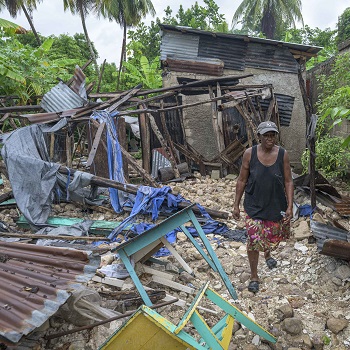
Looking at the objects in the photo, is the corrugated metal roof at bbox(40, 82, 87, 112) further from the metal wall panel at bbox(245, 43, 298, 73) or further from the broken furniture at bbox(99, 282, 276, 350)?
the broken furniture at bbox(99, 282, 276, 350)

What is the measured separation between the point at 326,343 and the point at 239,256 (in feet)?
5.60

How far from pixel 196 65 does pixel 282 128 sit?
10.2 ft

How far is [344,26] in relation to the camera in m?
16.0

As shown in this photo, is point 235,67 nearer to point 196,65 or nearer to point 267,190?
point 196,65

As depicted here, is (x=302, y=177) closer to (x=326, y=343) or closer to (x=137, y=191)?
(x=137, y=191)

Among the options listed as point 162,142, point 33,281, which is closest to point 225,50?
point 162,142

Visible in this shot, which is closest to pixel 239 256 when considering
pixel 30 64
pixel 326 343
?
pixel 326 343

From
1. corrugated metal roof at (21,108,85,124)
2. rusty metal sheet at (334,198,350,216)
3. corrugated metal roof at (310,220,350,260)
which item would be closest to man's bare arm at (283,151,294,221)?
corrugated metal roof at (310,220,350,260)

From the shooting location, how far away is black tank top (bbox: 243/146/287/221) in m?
3.20

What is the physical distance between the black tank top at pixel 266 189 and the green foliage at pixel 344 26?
48.9 ft

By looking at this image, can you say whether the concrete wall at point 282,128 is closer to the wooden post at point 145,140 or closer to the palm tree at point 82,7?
the wooden post at point 145,140

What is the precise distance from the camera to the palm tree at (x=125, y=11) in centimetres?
1902

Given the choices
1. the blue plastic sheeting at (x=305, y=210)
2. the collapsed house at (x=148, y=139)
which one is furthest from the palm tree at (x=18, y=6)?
the blue plastic sheeting at (x=305, y=210)

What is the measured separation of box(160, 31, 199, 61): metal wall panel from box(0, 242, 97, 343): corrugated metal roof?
335 inches
